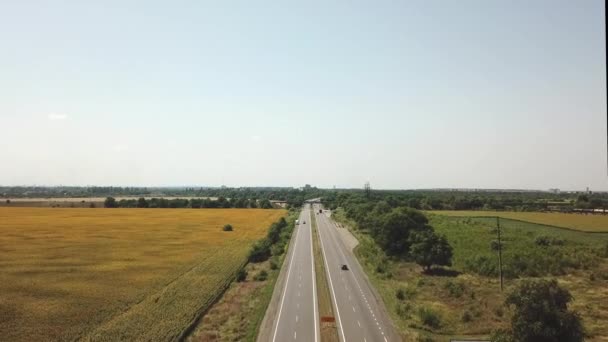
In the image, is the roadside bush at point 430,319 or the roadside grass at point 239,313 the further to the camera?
the roadside bush at point 430,319

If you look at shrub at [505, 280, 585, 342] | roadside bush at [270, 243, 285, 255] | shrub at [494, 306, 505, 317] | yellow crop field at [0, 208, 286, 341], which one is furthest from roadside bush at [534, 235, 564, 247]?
yellow crop field at [0, 208, 286, 341]

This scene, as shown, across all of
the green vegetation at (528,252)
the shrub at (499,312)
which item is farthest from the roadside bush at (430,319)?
the green vegetation at (528,252)

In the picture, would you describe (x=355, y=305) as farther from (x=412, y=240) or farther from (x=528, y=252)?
(x=528, y=252)

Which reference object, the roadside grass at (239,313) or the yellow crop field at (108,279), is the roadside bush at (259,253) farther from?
the roadside grass at (239,313)

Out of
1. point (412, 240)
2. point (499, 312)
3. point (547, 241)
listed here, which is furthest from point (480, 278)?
point (547, 241)

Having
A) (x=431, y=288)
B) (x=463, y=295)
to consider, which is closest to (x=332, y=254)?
(x=431, y=288)
